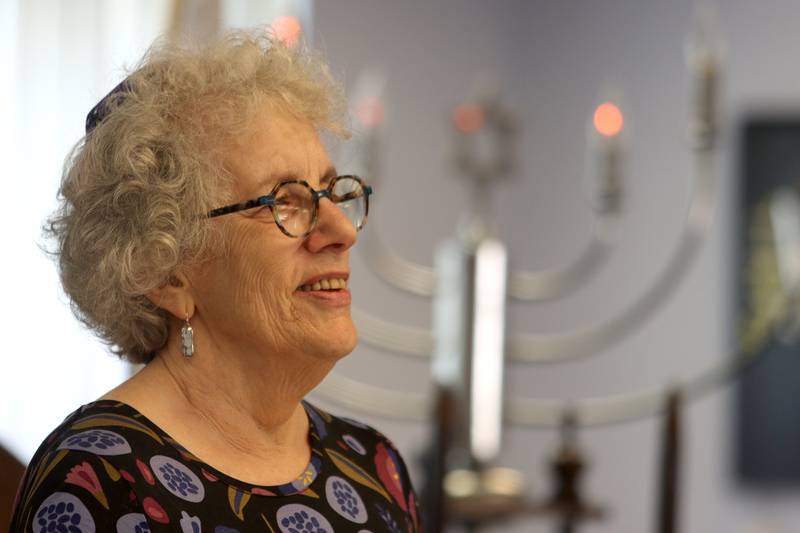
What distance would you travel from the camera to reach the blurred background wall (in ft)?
12.7

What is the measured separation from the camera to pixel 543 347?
3982 millimetres

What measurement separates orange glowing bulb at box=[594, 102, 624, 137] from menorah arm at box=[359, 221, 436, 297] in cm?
95

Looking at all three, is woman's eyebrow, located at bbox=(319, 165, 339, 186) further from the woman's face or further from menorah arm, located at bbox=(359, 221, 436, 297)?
menorah arm, located at bbox=(359, 221, 436, 297)

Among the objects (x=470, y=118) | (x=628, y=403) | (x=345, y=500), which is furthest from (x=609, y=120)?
(x=628, y=403)

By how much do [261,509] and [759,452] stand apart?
10.4 ft

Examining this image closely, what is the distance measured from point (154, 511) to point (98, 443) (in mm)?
78

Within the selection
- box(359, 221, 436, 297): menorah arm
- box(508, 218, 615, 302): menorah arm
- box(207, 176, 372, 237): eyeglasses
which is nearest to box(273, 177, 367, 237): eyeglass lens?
box(207, 176, 372, 237): eyeglasses

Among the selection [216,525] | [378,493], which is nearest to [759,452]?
[378,493]

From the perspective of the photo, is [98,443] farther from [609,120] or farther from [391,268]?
[391,268]

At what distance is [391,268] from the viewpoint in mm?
3656

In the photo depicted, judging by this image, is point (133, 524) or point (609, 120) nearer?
point (133, 524)

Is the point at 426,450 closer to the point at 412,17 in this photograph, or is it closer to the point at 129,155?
the point at 129,155

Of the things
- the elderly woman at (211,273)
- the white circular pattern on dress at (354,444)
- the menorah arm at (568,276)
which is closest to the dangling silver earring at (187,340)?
the elderly woman at (211,273)

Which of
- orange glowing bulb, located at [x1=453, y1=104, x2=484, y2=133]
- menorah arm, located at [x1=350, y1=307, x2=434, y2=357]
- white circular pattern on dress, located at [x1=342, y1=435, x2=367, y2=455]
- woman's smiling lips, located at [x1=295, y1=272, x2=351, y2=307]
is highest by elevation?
orange glowing bulb, located at [x1=453, y1=104, x2=484, y2=133]
